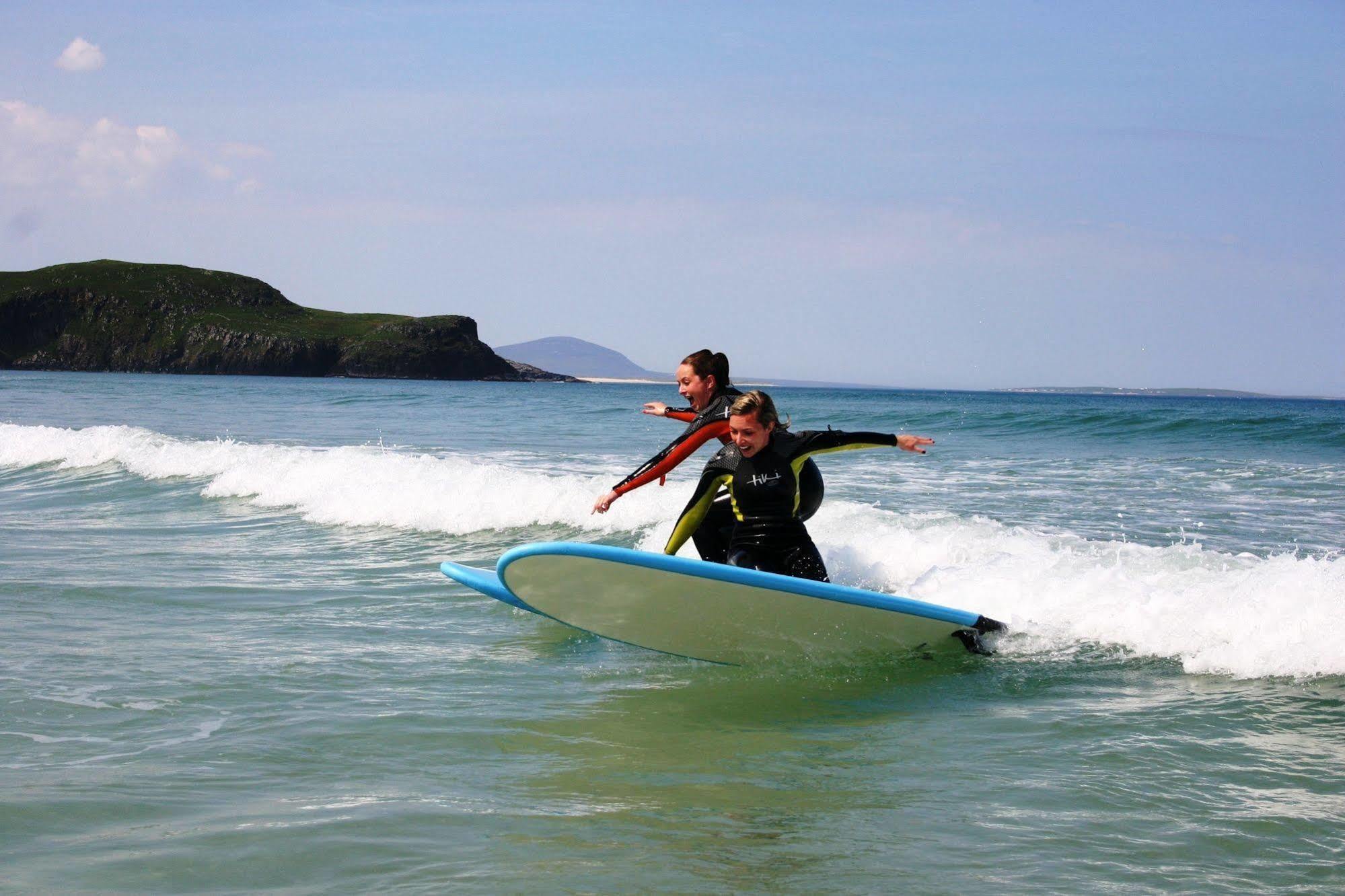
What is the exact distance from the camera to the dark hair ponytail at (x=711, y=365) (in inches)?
252

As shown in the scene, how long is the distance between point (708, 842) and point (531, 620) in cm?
358

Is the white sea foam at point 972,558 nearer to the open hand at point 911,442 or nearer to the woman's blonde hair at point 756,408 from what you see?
the open hand at point 911,442

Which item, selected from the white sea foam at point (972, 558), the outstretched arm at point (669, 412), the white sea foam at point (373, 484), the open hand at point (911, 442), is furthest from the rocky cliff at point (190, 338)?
the open hand at point (911, 442)

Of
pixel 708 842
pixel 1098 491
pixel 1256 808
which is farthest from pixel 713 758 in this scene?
pixel 1098 491

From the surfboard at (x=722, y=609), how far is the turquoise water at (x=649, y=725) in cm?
13

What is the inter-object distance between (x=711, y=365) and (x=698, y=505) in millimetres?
813

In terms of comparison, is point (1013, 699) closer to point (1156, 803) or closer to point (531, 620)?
point (1156, 803)

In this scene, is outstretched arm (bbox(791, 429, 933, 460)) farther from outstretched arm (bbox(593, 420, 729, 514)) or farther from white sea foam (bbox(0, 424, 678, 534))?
white sea foam (bbox(0, 424, 678, 534))

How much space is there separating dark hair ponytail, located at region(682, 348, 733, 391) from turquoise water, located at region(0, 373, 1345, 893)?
1572 millimetres

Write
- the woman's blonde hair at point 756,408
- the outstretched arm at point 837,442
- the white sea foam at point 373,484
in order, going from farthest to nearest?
1. the white sea foam at point 373,484
2. the outstretched arm at point 837,442
3. the woman's blonde hair at point 756,408

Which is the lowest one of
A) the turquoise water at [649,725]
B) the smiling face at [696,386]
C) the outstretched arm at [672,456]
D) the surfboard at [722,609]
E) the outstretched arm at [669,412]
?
the turquoise water at [649,725]

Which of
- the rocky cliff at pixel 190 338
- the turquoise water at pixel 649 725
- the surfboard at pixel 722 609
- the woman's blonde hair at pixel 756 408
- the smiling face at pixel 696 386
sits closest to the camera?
the turquoise water at pixel 649 725

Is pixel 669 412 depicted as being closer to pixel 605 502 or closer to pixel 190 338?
pixel 605 502

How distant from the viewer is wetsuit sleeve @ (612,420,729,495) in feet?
20.5
